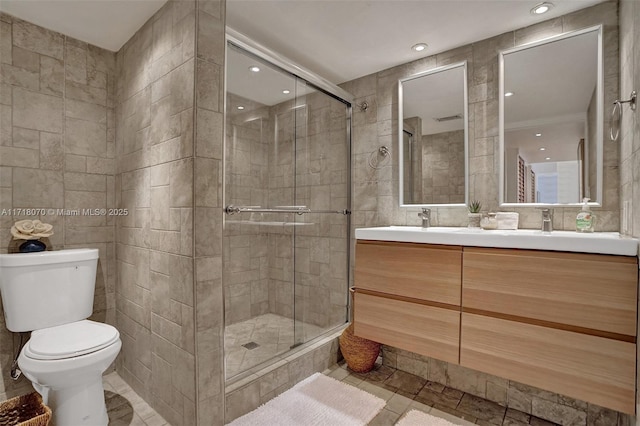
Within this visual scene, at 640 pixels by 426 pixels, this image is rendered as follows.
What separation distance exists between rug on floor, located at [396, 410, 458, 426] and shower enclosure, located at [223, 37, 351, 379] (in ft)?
2.80

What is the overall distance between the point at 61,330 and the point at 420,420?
2.05 metres

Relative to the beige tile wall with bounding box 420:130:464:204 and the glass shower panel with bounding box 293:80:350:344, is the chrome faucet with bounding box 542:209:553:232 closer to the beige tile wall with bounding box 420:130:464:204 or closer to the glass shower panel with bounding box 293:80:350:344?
the beige tile wall with bounding box 420:130:464:204

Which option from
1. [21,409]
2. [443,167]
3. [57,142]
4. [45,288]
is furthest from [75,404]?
[443,167]

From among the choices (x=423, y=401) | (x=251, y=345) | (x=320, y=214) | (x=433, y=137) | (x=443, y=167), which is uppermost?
(x=433, y=137)

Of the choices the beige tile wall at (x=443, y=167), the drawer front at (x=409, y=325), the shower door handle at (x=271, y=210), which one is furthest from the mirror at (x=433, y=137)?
the drawer front at (x=409, y=325)

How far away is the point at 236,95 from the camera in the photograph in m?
1.99

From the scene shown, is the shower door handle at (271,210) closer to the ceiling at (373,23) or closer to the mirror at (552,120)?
the ceiling at (373,23)

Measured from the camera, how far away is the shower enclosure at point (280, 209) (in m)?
2.01

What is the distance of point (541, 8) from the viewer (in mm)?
1777

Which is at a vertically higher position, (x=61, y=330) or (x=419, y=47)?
(x=419, y=47)

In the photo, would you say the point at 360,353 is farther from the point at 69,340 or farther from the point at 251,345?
the point at 69,340

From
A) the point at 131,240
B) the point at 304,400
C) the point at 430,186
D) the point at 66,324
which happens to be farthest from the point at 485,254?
the point at 66,324

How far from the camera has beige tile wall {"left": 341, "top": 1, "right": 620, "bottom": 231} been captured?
174 centimetres

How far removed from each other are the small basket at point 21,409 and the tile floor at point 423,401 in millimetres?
1647
